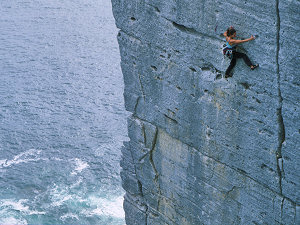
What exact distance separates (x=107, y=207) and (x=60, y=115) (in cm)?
367

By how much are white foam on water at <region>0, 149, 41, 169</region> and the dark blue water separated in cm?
3

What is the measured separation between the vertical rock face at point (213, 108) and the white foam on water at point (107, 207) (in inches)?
242

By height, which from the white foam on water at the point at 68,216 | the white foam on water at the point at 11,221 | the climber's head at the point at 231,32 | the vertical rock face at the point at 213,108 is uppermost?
the climber's head at the point at 231,32

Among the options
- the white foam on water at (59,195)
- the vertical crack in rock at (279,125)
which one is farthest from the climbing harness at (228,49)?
the white foam on water at (59,195)

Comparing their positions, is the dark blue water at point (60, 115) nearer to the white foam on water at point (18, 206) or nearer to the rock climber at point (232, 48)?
the white foam on water at point (18, 206)

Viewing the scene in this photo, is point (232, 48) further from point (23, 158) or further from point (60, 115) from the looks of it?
point (60, 115)

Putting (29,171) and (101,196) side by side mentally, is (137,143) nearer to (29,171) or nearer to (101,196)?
(101,196)

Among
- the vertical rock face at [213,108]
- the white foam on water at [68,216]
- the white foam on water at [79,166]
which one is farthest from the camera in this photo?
the white foam on water at [79,166]

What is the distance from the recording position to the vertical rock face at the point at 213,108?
9.83 feet

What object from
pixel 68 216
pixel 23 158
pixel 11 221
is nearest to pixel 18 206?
pixel 11 221

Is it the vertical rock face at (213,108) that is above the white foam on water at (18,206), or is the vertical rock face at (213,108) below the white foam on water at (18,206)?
above

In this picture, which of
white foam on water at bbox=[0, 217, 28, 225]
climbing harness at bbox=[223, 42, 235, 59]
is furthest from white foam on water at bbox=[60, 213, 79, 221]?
climbing harness at bbox=[223, 42, 235, 59]

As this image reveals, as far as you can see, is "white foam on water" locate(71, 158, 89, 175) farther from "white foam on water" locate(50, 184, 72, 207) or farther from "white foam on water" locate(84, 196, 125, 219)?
"white foam on water" locate(84, 196, 125, 219)

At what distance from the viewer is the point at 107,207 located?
10.6 meters
